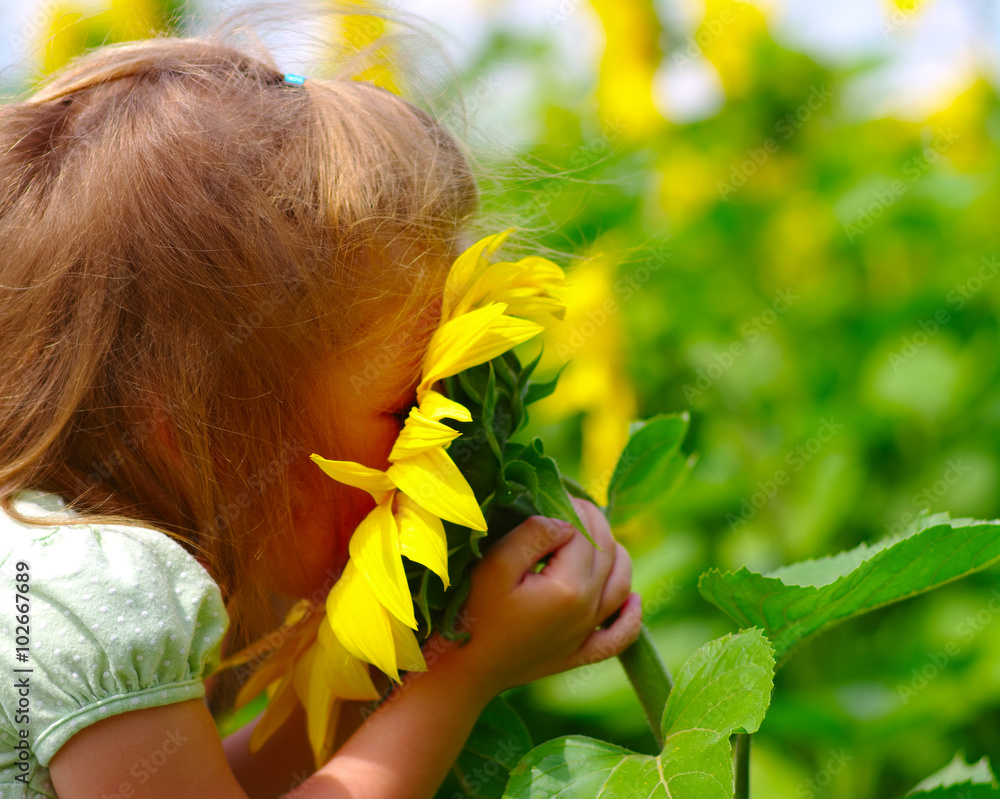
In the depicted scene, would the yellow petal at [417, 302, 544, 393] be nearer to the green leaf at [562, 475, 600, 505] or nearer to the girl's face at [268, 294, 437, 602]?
the girl's face at [268, 294, 437, 602]

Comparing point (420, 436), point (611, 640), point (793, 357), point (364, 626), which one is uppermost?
point (420, 436)

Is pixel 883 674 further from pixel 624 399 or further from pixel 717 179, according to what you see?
pixel 717 179

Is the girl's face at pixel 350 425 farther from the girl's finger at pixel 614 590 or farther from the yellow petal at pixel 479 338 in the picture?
the girl's finger at pixel 614 590

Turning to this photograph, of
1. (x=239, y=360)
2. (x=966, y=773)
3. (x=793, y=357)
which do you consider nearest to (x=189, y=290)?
(x=239, y=360)

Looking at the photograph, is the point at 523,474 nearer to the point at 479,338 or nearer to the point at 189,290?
the point at 479,338

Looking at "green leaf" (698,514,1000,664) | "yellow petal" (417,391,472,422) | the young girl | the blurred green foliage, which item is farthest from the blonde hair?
the blurred green foliage

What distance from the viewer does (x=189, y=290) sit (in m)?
0.76

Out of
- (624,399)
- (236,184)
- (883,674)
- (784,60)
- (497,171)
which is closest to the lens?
(236,184)

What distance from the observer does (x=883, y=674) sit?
163cm

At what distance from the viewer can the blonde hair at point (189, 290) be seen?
2.48 feet

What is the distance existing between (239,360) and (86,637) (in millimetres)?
231

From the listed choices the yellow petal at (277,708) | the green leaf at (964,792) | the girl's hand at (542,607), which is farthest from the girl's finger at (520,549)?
the green leaf at (964,792)

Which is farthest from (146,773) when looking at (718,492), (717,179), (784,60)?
(784,60)

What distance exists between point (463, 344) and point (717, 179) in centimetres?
160
